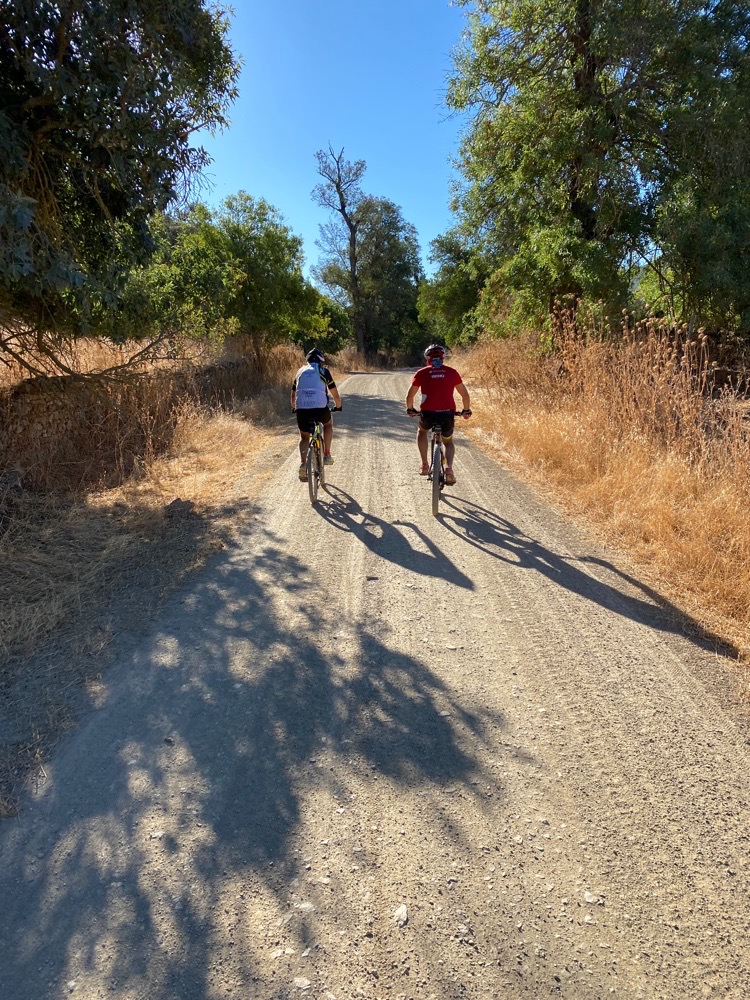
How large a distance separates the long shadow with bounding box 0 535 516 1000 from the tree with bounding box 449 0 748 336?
9.09 meters

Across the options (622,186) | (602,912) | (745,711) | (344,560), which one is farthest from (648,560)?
(622,186)

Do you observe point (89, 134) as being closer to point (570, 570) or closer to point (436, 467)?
point (436, 467)

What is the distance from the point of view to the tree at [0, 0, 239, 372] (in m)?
3.84

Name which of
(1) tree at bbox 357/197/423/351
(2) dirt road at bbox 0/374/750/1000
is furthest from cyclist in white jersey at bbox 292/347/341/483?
(1) tree at bbox 357/197/423/351

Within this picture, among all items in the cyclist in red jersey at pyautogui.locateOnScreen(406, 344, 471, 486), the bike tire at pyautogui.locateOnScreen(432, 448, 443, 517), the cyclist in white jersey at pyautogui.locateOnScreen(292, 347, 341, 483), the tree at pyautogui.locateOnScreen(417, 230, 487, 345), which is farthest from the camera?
the tree at pyautogui.locateOnScreen(417, 230, 487, 345)

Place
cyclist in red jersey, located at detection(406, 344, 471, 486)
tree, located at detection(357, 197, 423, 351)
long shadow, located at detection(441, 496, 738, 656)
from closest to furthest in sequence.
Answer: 1. long shadow, located at detection(441, 496, 738, 656)
2. cyclist in red jersey, located at detection(406, 344, 471, 486)
3. tree, located at detection(357, 197, 423, 351)

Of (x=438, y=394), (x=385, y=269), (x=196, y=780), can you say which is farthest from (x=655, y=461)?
(x=385, y=269)

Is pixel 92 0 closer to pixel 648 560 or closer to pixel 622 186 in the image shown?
pixel 648 560

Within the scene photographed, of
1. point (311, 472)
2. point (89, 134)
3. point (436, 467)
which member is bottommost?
point (311, 472)

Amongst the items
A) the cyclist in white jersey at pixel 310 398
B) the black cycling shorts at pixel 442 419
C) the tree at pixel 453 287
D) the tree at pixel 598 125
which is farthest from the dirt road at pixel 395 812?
the tree at pixel 453 287

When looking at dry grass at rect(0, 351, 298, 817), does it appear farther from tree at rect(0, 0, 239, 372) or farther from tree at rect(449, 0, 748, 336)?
tree at rect(449, 0, 748, 336)

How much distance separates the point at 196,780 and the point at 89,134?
4.91 metres

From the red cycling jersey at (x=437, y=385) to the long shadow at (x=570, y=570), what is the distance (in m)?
1.23

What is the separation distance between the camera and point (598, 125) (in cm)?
952
